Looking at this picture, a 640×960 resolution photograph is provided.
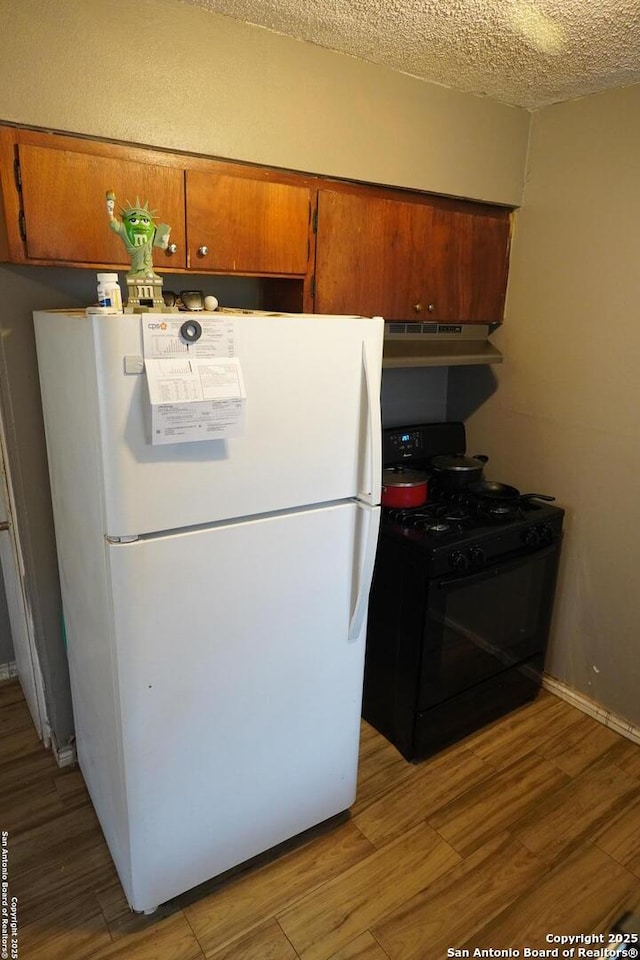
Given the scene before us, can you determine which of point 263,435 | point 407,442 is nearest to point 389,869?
point 263,435

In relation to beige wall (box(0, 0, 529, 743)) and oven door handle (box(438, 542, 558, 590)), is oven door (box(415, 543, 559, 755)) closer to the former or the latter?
oven door handle (box(438, 542, 558, 590))

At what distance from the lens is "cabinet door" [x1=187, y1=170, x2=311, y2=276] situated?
5.62 ft

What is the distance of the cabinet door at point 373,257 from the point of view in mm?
1971

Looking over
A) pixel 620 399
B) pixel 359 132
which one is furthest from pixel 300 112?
pixel 620 399

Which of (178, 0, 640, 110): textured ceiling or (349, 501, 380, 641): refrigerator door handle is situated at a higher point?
(178, 0, 640, 110): textured ceiling

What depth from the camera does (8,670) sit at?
104 inches

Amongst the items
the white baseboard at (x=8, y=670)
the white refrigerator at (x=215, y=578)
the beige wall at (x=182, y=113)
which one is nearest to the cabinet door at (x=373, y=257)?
the beige wall at (x=182, y=113)

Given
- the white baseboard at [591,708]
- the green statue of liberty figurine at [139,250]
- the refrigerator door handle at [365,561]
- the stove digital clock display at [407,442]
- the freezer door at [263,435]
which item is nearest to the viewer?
the freezer door at [263,435]

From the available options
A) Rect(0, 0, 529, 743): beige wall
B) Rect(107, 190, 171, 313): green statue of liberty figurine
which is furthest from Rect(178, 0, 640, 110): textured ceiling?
Rect(107, 190, 171, 313): green statue of liberty figurine

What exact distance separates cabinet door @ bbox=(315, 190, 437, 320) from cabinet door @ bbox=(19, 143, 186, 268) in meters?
0.53

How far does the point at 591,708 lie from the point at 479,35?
2.54m

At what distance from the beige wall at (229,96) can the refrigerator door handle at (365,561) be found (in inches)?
44.6

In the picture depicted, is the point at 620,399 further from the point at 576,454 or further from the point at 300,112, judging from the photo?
the point at 300,112

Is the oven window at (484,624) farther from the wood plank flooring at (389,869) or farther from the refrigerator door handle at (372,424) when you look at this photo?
the refrigerator door handle at (372,424)
